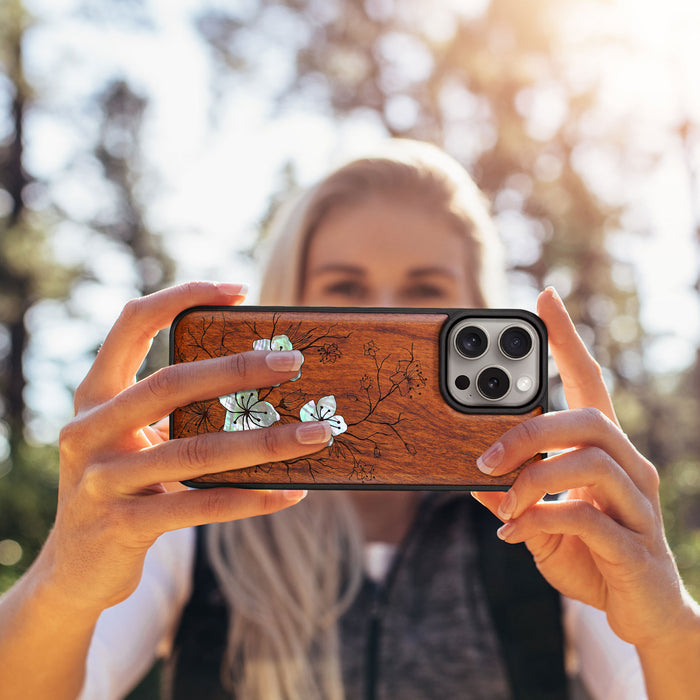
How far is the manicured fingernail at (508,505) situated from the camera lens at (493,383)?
0.69ft

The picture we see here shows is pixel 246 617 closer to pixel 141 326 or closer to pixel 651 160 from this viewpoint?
pixel 141 326

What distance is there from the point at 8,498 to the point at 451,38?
911 cm

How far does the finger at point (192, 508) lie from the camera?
120cm

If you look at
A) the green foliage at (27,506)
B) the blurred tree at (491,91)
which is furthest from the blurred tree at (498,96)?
the green foliage at (27,506)

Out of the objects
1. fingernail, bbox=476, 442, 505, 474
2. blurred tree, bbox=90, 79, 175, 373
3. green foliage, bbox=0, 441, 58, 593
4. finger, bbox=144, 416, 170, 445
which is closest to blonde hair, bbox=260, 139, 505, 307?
finger, bbox=144, 416, 170, 445

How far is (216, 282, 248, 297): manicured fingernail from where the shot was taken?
51.3 inches

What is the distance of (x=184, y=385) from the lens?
117 cm

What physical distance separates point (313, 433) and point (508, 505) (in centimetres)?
41

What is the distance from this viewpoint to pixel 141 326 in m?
1.26

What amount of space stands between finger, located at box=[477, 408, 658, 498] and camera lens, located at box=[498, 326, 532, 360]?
0.18 m

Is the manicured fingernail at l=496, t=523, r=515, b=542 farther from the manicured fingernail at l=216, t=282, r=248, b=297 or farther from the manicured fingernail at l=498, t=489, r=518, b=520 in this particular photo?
the manicured fingernail at l=216, t=282, r=248, b=297

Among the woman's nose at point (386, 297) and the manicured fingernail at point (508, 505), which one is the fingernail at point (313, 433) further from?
the woman's nose at point (386, 297)

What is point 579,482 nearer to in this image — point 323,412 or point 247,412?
point 323,412

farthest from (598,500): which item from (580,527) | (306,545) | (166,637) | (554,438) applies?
(166,637)
